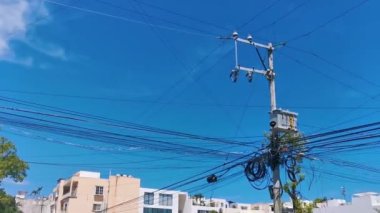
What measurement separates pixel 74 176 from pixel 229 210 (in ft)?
98.2

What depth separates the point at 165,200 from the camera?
8219 centimetres

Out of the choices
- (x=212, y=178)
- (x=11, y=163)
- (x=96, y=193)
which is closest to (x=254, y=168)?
(x=212, y=178)

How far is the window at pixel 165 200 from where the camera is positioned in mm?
81438

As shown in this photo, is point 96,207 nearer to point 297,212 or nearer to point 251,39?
point 297,212

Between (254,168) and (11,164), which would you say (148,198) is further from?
(254,168)

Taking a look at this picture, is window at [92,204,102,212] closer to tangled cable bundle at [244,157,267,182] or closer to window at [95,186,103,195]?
window at [95,186,103,195]

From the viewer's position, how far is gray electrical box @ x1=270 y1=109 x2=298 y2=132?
64.6 feet

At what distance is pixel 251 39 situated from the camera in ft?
71.6

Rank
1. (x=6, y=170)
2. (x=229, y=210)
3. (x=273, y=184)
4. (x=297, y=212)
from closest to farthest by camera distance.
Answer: (x=273, y=184) < (x=297, y=212) < (x=6, y=170) < (x=229, y=210)

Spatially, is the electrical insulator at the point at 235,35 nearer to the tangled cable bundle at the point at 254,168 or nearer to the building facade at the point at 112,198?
the tangled cable bundle at the point at 254,168

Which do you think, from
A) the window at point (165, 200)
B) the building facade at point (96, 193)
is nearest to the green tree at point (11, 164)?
the building facade at point (96, 193)

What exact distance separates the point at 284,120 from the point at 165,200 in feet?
211

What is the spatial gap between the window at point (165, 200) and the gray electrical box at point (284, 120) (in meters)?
63.2

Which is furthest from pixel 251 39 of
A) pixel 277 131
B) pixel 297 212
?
pixel 297 212
